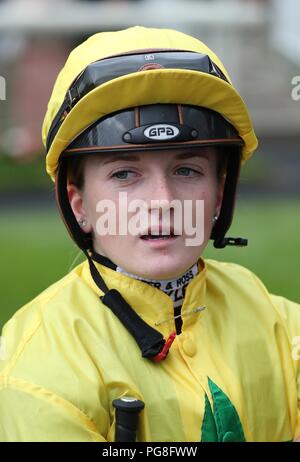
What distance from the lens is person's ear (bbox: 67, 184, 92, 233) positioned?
3.05 meters

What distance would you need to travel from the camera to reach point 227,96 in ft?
9.34

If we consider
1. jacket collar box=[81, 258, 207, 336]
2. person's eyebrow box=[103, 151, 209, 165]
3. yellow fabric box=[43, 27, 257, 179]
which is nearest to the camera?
yellow fabric box=[43, 27, 257, 179]

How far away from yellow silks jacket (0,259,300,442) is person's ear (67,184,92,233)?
5.8 inches

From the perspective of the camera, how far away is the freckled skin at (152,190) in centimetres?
281

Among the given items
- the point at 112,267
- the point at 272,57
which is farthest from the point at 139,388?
the point at 272,57

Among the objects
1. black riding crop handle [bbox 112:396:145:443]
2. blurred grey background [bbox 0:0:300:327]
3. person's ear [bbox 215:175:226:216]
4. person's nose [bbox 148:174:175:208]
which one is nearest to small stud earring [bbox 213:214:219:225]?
person's ear [bbox 215:175:226:216]

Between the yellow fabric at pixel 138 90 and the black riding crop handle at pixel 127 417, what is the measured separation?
79 cm

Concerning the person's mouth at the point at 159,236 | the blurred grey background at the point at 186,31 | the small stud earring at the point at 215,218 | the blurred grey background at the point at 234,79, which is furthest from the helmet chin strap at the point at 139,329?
the blurred grey background at the point at 186,31

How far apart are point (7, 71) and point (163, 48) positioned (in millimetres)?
11129

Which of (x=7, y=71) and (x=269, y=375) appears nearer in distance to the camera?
(x=269, y=375)

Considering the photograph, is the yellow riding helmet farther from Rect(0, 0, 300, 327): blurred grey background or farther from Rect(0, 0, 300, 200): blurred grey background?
Rect(0, 0, 300, 200): blurred grey background

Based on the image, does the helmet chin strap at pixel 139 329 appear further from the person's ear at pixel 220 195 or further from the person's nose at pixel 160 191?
the person's ear at pixel 220 195
